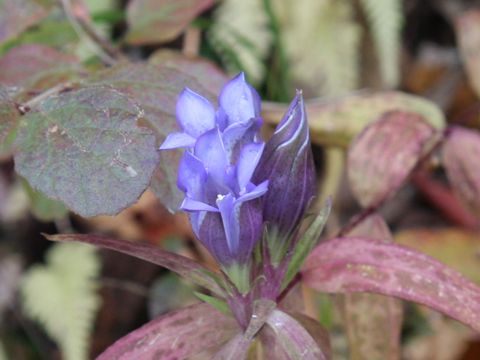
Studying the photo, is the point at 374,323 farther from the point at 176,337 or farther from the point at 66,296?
the point at 66,296

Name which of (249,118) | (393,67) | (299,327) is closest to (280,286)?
(299,327)

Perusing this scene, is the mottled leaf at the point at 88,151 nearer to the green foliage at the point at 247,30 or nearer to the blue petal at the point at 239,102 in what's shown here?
the blue petal at the point at 239,102

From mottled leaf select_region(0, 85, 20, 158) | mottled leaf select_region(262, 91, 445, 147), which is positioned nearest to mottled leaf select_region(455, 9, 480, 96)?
mottled leaf select_region(262, 91, 445, 147)

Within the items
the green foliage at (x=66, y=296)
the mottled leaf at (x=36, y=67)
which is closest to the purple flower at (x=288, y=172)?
the mottled leaf at (x=36, y=67)

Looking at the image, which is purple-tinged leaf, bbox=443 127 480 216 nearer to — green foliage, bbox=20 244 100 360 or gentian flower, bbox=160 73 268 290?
gentian flower, bbox=160 73 268 290

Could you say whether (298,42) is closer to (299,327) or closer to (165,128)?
(165,128)
